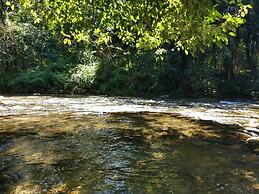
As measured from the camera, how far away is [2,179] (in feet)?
16.8

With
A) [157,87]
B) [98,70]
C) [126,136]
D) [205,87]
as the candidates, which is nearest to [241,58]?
[205,87]

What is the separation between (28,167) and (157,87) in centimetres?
1508

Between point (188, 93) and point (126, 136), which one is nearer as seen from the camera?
point (126, 136)

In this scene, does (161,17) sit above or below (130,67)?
below

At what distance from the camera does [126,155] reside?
6.51 meters

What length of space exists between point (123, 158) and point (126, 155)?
0.20 metres

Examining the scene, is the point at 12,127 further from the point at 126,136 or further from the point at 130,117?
the point at 130,117

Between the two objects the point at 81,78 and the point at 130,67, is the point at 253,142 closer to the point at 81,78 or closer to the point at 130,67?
the point at 130,67

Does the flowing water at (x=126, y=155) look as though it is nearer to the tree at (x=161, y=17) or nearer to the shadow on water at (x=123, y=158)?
the shadow on water at (x=123, y=158)

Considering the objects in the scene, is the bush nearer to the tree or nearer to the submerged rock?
the submerged rock

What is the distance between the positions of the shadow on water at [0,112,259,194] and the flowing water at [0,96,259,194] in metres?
0.01

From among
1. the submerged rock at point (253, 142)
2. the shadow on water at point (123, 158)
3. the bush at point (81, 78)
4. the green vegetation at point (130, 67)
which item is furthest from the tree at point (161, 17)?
the bush at point (81, 78)

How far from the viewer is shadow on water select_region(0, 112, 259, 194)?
4961 millimetres

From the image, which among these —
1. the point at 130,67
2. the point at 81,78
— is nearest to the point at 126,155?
the point at 130,67
